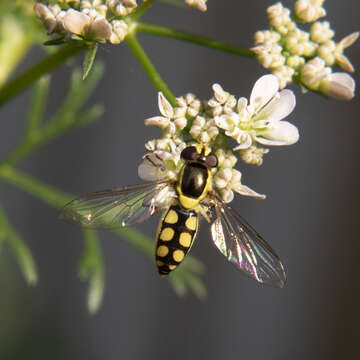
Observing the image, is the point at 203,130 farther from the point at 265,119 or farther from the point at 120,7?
the point at 120,7

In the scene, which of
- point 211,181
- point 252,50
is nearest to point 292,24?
point 252,50

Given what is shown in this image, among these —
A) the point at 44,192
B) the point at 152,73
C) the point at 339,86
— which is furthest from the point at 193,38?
the point at 44,192

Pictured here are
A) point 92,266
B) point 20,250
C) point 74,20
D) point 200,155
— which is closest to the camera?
point 74,20

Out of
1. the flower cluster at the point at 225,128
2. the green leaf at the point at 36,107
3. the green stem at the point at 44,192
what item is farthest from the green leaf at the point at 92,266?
the flower cluster at the point at 225,128

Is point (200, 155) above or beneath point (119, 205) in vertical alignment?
above

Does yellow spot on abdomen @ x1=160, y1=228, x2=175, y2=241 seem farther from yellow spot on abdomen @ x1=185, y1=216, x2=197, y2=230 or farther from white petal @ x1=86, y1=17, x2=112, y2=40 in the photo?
white petal @ x1=86, y1=17, x2=112, y2=40

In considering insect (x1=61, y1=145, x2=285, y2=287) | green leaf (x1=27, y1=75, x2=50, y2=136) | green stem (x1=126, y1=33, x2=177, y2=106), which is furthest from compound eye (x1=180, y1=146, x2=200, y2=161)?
green leaf (x1=27, y1=75, x2=50, y2=136)
